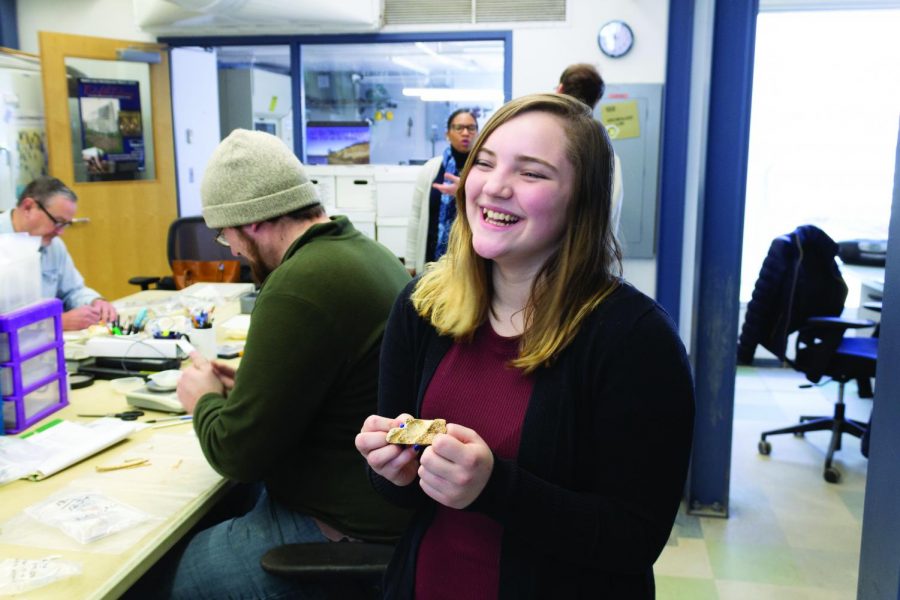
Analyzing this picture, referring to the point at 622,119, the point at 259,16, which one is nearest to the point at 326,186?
the point at 259,16

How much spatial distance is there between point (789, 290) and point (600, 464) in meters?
2.87

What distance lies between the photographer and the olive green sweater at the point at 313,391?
1500 millimetres

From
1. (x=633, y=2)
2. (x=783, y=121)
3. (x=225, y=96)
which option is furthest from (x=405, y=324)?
(x=225, y=96)

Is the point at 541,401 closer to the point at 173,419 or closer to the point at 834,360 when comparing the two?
the point at 173,419

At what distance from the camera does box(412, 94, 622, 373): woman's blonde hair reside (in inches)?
43.4

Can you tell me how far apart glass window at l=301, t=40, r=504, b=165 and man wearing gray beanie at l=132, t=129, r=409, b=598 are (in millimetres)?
3631

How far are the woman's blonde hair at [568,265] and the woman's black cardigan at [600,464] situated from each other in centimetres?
3

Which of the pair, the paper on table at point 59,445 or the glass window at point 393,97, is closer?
the paper on table at point 59,445

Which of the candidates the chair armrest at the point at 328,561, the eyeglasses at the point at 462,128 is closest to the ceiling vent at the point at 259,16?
the eyeglasses at the point at 462,128

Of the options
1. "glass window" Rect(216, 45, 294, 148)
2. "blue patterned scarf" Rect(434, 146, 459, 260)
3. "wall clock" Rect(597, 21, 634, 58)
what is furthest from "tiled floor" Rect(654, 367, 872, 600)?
"glass window" Rect(216, 45, 294, 148)

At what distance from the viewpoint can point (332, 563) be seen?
4.64ft

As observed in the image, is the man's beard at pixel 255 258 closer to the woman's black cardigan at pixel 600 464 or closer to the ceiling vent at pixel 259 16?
the woman's black cardigan at pixel 600 464

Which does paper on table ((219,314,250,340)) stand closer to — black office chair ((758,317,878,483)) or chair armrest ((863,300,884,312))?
black office chair ((758,317,878,483))

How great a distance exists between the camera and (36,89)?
4.99 meters
